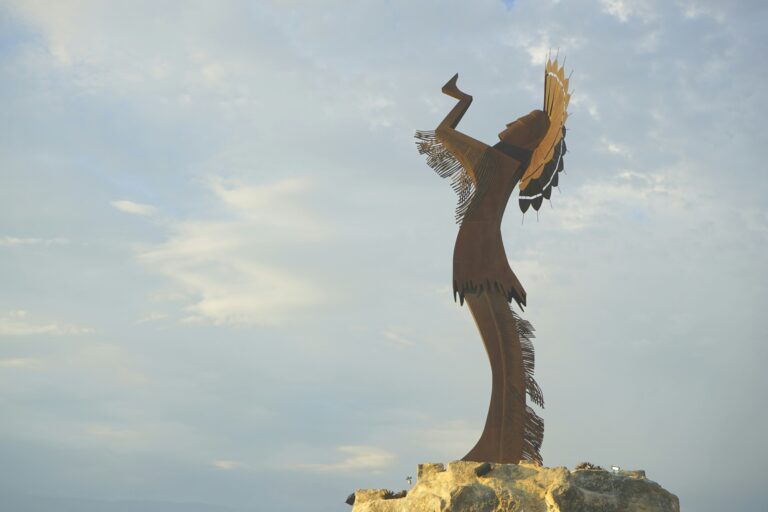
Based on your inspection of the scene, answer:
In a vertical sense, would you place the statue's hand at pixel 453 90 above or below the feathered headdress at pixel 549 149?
above

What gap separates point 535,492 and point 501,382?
248 cm

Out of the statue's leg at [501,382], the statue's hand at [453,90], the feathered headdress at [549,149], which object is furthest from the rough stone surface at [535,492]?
the statue's hand at [453,90]

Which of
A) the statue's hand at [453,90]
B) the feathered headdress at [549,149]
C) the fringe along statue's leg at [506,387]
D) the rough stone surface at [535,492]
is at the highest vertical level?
the statue's hand at [453,90]

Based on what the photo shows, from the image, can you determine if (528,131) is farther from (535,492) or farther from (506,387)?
(535,492)

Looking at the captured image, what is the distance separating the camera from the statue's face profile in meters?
11.7

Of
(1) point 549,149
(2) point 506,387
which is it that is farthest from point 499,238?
(2) point 506,387

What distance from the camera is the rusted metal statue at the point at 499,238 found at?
10.8 metres

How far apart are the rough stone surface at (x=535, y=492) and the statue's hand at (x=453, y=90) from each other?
18.2 ft

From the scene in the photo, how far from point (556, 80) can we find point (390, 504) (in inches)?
231

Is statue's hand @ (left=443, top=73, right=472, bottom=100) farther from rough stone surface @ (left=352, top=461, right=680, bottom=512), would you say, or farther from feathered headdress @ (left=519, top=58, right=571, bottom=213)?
rough stone surface @ (left=352, top=461, right=680, bottom=512)

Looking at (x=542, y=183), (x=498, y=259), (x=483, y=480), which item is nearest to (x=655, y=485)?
(x=483, y=480)

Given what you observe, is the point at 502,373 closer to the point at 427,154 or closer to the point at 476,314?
the point at 476,314

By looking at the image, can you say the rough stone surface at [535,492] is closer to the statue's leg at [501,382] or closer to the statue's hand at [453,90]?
the statue's leg at [501,382]

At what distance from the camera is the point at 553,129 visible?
11391 mm
